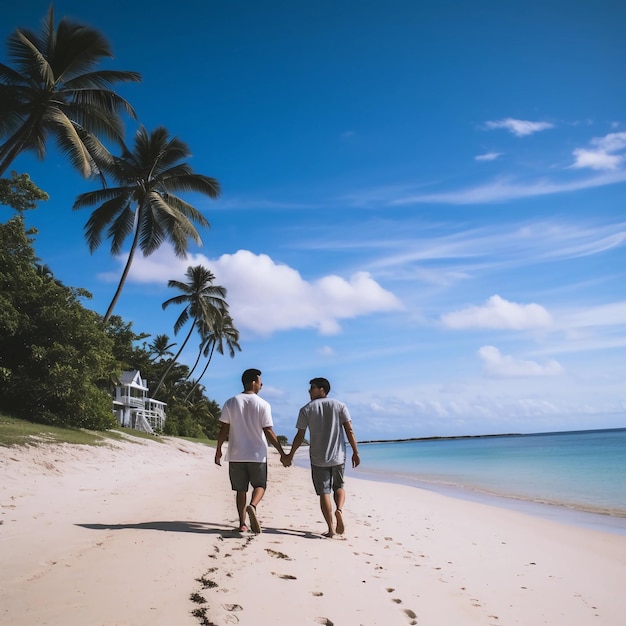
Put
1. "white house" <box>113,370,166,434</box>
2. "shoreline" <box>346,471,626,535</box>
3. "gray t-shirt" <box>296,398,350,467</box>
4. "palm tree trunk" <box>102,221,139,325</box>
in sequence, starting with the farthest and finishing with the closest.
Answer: "white house" <box>113,370,166,434</box> → "palm tree trunk" <box>102,221,139,325</box> → "shoreline" <box>346,471,626,535</box> → "gray t-shirt" <box>296,398,350,467</box>

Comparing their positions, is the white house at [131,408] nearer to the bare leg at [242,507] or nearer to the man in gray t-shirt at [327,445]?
the bare leg at [242,507]

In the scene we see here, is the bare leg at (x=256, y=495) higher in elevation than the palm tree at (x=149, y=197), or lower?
lower

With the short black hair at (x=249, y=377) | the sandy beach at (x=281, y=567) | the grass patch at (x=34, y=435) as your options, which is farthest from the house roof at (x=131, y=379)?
the short black hair at (x=249, y=377)

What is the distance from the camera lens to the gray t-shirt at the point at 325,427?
19.0 feet

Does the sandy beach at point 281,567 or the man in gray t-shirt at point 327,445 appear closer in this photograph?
the sandy beach at point 281,567

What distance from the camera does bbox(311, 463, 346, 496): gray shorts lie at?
18.9 feet

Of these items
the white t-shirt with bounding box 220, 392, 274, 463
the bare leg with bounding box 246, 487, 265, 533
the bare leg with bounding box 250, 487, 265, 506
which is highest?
the white t-shirt with bounding box 220, 392, 274, 463

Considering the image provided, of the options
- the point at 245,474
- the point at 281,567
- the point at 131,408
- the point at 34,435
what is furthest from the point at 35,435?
the point at 131,408

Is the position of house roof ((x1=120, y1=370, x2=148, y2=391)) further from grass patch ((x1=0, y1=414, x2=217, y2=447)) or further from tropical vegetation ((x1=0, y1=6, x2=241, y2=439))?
grass patch ((x1=0, y1=414, x2=217, y2=447))

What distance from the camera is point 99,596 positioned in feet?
10.8

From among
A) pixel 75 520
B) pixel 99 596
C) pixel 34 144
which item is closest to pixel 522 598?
pixel 99 596

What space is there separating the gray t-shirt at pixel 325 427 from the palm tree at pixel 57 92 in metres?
14.6

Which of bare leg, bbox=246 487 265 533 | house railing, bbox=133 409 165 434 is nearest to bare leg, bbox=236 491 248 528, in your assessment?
bare leg, bbox=246 487 265 533

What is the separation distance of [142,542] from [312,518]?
292 centimetres
